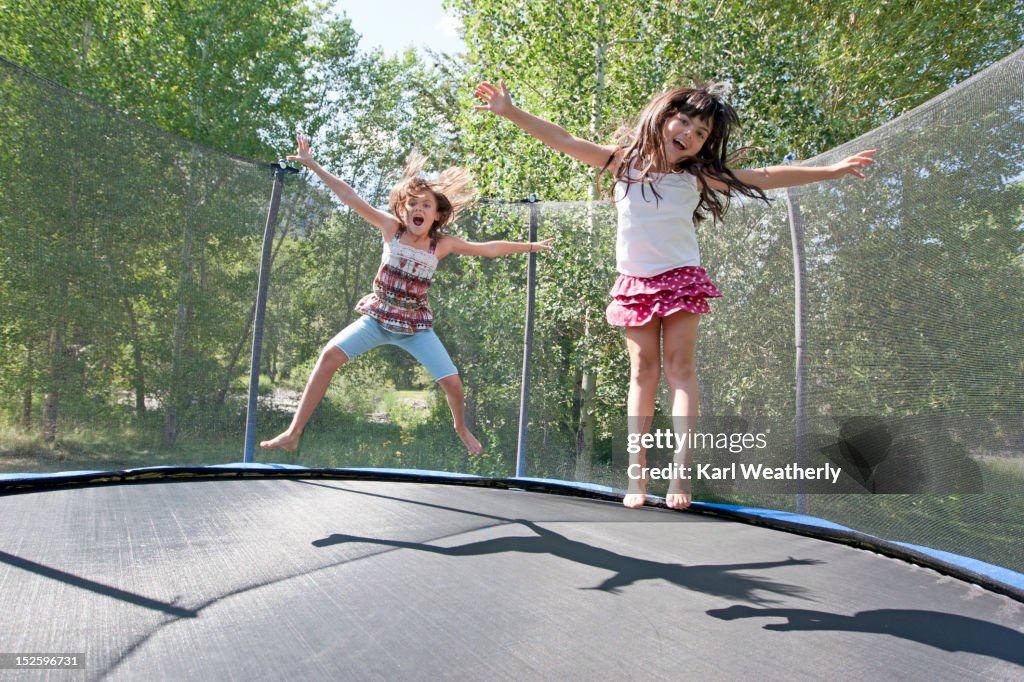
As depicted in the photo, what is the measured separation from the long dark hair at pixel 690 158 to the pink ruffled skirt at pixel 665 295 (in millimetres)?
193

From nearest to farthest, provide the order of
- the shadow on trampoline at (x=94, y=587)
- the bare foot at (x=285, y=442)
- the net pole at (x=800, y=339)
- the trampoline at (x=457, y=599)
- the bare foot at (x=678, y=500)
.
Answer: the trampoline at (x=457, y=599) → the shadow on trampoline at (x=94, y=587) → the bare foot at (x=678, y=500) → the bare foot at (x=285, y=442) → the net pole at (x=800, y=339)

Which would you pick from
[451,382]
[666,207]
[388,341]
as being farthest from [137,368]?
[666,207]

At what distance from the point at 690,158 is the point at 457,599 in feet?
3.75

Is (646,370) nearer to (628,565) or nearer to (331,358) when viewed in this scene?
(628,565)

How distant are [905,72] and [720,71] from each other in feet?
7.15

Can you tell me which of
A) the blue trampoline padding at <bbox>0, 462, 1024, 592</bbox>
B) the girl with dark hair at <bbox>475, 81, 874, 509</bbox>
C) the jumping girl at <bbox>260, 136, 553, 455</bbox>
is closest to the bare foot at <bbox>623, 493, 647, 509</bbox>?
the girl with dark hair at <bbox>475, 81, 874, 509</bbox>

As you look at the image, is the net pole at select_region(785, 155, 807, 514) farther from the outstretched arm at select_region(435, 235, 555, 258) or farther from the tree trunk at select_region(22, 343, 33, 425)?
the tree trunk at select_region(22, 343, 33, 425)

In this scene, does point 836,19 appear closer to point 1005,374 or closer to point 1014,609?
point 1005,374

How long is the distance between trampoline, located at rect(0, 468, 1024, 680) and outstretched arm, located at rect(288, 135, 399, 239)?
3.12 ft

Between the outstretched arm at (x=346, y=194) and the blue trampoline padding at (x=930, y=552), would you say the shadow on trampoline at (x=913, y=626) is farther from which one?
Result: the outstretched arm at (x=346, y=194)

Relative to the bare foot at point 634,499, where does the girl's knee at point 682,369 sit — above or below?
above

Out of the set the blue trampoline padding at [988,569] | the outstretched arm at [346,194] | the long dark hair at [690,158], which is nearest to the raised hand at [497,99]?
the long dark hair at [690,158]

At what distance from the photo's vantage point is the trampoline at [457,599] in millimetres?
833

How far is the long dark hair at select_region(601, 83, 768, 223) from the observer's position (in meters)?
1.62
